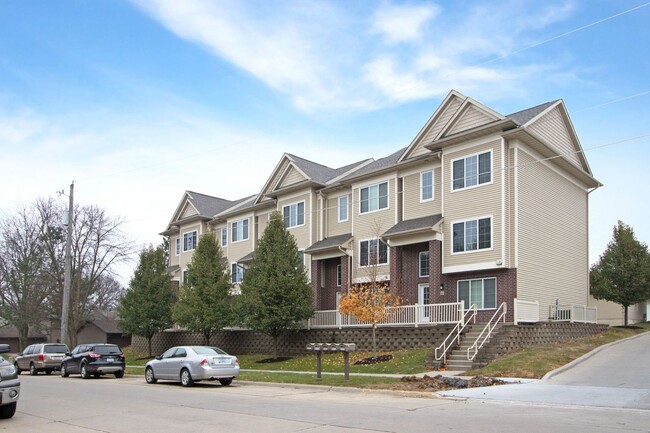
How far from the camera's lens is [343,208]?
37.9m

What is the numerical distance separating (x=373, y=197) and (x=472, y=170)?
7212 millimetres

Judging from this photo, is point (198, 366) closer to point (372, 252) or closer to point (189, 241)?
point (372, 252)

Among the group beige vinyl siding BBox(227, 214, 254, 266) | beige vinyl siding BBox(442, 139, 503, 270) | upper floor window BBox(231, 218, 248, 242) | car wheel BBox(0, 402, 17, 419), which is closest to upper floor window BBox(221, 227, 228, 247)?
beige vinyl siding BBox(227, 214, 254, 266)

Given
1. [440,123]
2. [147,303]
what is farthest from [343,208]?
[147,303]

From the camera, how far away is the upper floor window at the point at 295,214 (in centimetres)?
3972

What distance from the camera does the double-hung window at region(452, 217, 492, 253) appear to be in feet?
93.9

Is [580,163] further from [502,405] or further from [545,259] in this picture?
[502,405]

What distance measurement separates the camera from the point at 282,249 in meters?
33.0

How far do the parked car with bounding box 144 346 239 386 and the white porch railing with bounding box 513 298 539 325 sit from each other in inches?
482

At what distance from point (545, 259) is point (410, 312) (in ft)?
23.2

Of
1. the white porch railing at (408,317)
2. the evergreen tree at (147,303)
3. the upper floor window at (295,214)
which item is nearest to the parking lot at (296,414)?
the white porch railing at (408,317)

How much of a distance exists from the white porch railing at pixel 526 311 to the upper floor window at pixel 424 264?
19.0 ft

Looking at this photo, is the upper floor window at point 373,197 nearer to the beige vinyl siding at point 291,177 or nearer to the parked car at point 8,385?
the beige vinyl siding at point 291,177

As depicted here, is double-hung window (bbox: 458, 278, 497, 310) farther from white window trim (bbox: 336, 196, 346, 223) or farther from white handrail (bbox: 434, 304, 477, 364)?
white window trim (bbox: 336, 196, 346, 223)
